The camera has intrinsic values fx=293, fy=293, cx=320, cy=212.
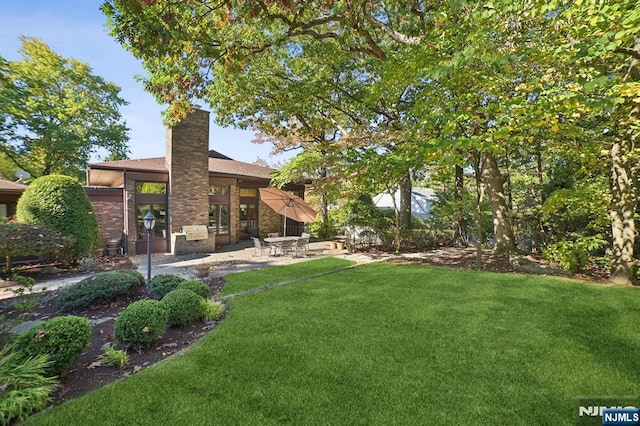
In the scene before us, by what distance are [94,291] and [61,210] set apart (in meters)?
6.39

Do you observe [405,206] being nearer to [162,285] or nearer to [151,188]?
[162,285]

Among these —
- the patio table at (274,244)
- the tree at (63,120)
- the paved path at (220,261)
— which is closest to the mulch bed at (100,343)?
the paved path at (220,261)

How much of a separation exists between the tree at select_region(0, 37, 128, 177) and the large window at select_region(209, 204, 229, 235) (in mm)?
11734

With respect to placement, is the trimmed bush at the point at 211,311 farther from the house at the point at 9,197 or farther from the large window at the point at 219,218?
the house at the point at 9,197

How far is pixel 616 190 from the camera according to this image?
8047mm

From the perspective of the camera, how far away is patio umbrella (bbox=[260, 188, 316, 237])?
13930mm

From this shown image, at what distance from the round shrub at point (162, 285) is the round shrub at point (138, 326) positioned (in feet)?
6.84

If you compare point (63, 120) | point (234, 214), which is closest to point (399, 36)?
point (234, 214)

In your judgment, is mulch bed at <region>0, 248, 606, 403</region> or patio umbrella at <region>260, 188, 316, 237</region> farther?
patio umbrella at <region>260, 188, 316, 237</region>

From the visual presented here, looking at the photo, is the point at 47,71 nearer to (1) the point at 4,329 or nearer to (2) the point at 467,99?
(1) the point at 4,329

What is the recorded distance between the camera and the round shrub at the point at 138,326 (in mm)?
4281

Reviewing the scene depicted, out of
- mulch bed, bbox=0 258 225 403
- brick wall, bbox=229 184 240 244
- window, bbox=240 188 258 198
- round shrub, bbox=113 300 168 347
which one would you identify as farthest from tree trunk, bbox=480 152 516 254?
brick wall, bbox=229 184 240 244

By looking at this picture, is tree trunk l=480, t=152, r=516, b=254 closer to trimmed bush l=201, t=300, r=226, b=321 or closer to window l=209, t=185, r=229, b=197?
trimmed bush l=201, t=300, r=226, b=321

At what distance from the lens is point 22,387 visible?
3.10m
